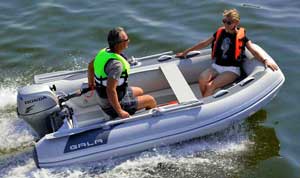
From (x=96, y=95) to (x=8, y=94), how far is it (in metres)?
1.66

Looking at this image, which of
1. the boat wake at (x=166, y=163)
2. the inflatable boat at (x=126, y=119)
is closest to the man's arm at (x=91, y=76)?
the inflatable boat at (x=126, y=119)

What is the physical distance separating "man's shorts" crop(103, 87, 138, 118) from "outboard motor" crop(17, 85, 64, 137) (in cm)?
57

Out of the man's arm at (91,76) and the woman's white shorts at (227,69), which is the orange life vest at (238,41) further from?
the man's arm at (91,76)

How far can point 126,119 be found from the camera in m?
5.98

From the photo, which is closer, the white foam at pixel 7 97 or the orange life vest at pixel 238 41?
the orange life vest at pixel 238 41

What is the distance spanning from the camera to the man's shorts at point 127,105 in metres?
6.16

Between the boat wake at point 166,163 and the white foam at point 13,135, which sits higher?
the white foam at point 13,135

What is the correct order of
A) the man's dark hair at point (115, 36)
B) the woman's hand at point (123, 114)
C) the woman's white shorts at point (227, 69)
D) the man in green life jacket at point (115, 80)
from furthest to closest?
the woman's white shorts at point (227, 69) < the woman's hand at point (123, 114) < the man in green life jacket at point (115, 80) < the man's dark hair at point (115, 36)

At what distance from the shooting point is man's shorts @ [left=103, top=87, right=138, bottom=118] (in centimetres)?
616

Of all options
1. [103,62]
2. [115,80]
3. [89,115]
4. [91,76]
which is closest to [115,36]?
[103,62]

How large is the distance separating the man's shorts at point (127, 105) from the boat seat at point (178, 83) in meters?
0.52

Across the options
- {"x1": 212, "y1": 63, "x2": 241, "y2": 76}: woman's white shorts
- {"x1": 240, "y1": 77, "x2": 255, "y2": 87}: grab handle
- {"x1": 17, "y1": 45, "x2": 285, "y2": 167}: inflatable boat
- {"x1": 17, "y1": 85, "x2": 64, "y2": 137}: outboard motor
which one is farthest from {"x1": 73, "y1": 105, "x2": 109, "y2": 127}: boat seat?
{"x1": 240, "y1": 77, "x2": 255, "y2": 87}: grab handle

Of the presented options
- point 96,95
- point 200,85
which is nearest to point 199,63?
point 200,85

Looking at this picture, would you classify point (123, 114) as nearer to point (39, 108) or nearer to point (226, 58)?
point (39, 108)
